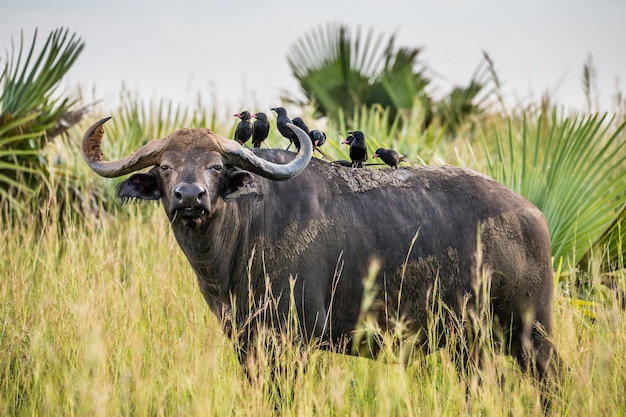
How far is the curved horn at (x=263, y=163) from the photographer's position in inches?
177

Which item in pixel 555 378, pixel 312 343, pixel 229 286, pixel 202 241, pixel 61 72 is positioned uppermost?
pixel 61 72

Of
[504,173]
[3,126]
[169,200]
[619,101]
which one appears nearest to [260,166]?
[169,200]

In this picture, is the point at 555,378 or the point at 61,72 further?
the point at 61,72

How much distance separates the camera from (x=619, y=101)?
1274cm

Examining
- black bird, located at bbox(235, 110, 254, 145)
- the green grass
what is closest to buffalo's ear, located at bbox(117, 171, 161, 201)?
the green grass

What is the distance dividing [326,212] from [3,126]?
492 cm

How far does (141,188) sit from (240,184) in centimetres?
58

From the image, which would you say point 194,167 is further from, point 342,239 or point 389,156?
point 389,156

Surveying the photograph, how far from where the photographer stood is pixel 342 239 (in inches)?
195

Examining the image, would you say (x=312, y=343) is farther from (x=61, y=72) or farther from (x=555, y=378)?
(x=61, y=72)

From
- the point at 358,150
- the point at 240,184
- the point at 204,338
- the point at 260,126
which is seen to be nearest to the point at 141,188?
the point at 240,184

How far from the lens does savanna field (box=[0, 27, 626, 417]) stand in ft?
13.0

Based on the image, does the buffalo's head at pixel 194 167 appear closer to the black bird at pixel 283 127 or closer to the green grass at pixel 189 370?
the green grass at pixel 189 370

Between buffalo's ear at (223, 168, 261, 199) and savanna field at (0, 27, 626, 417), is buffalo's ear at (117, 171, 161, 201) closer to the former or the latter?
buffalo's ear at (223, 168, 261, 199)
